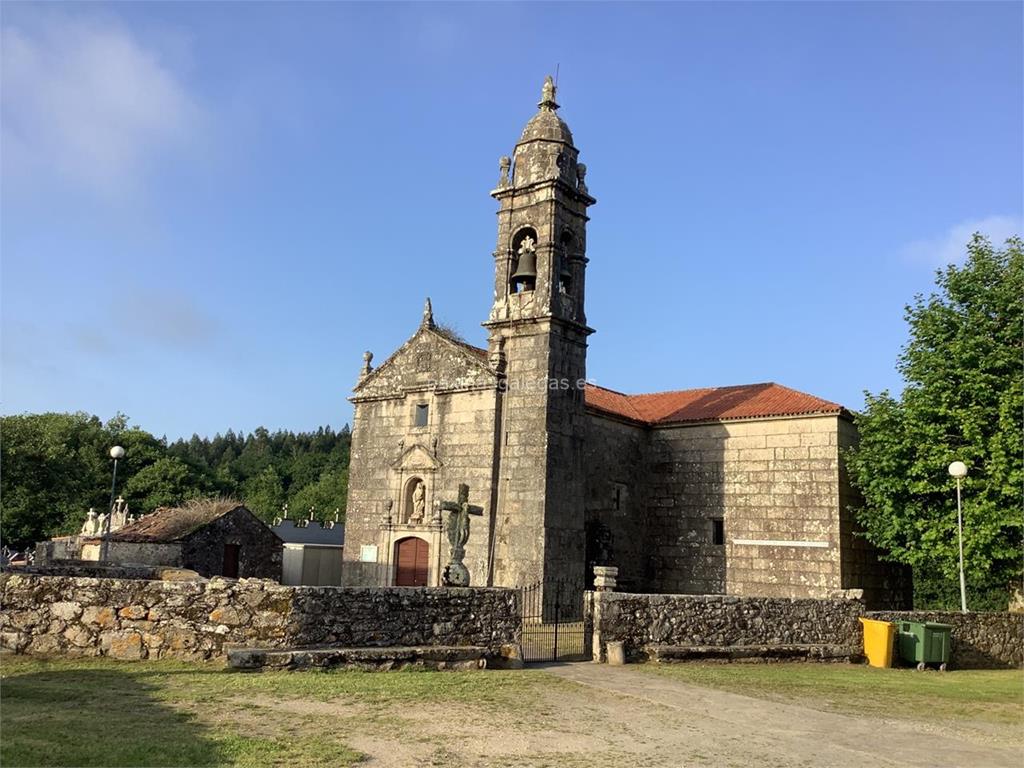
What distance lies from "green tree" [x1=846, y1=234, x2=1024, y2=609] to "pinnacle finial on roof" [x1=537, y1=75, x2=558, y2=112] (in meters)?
11.6

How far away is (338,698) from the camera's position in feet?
30.5

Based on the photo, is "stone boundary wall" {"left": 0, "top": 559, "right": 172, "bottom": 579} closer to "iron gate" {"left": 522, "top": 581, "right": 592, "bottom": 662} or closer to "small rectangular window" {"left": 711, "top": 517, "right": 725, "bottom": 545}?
"iron gate" {"left": 522, "top": 581, "right": 592, "bottom": 662}

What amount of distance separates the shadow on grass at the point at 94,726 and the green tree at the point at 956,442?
17.9 metres

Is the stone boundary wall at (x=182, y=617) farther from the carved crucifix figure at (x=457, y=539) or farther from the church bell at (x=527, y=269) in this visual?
the church bell at (x=527, y=269)

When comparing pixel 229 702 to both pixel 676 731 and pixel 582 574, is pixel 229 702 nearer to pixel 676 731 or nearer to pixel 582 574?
pixel 676 731

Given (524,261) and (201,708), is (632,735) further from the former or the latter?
(524,261)

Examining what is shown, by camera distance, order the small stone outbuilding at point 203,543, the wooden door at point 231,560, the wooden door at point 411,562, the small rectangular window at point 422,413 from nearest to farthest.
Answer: the wooden door at point 411,562
the small rectangular window at point 422,413
the small stone outbuilding at point 203,543
the wooden door at point 231,560

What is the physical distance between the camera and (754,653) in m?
14.9

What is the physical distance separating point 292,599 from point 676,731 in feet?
17.0

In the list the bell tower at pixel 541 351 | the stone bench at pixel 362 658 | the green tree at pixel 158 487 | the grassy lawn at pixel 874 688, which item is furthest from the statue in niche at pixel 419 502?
the green tree at pixel 158 487

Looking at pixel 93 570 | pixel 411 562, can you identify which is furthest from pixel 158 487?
pixel 93 570

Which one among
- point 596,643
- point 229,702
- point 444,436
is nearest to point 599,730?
point 229,702

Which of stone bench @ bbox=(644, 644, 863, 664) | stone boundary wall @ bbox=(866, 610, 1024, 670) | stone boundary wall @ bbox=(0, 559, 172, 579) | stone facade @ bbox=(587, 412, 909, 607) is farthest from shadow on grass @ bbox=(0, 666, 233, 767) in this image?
stone facade @ bbox=(587, 412, 909, 607)

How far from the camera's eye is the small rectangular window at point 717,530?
25.2m
